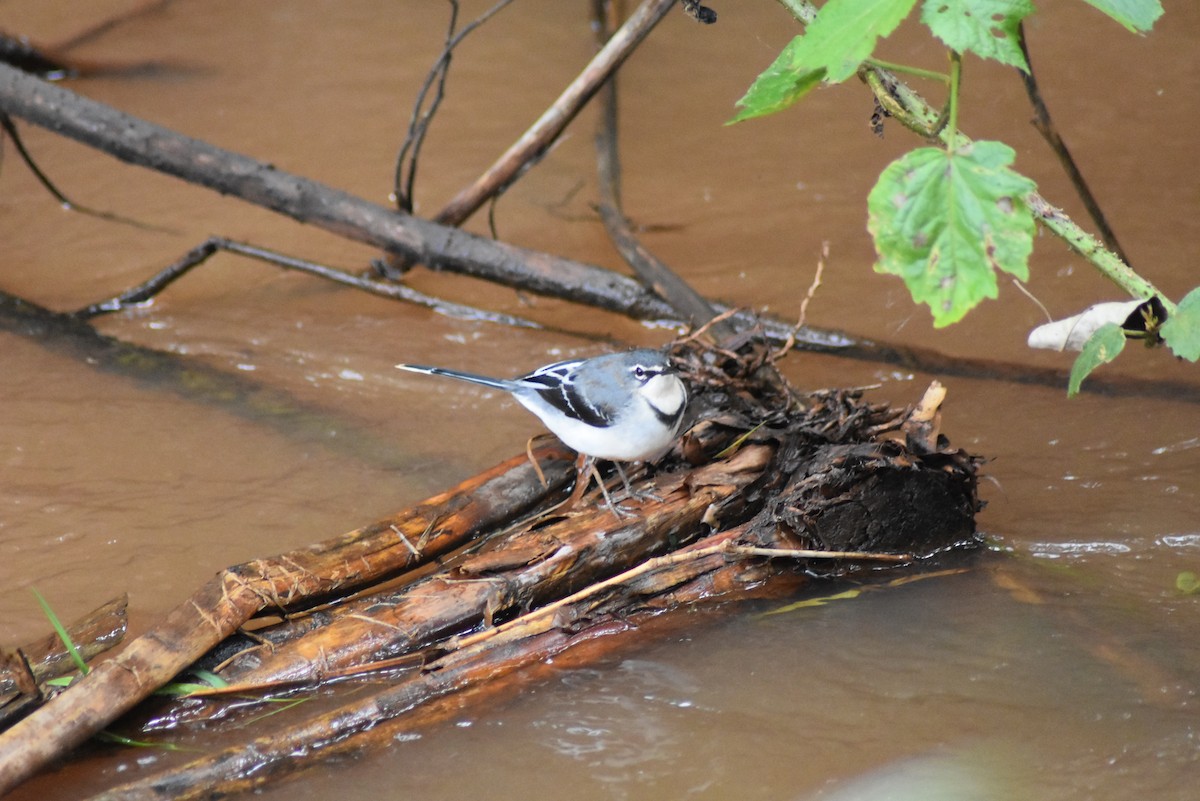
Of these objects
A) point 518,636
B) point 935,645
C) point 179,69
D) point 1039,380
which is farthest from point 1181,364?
point 179,69

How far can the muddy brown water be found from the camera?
3.33m

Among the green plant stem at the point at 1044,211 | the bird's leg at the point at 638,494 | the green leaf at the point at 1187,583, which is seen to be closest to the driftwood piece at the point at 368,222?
the bird's leg at the point at 638,494

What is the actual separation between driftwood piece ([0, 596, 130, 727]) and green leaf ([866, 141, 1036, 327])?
278 centimetres

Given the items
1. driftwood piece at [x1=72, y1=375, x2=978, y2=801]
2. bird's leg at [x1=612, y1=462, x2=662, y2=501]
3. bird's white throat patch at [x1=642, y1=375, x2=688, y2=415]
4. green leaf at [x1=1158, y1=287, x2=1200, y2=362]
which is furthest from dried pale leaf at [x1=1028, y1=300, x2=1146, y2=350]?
bird's leg at [x1=612, y1=462, x2=662, y2=501]

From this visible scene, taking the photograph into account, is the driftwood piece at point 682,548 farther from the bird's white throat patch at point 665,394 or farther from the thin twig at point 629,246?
the thin twig at point 629,246

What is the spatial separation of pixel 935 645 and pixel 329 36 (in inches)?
327

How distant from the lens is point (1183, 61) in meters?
8.39

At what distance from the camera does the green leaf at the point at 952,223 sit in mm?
2432

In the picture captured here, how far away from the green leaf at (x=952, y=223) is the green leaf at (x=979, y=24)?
9.2 inches

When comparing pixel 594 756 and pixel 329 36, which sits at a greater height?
pixel 329 36

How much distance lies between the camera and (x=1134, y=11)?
8.39 feet

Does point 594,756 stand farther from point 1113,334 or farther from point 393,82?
point 393,82

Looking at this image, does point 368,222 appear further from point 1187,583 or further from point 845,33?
point 1187,583

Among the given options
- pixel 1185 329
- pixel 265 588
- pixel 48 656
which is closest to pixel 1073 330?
pixel 1185 329
